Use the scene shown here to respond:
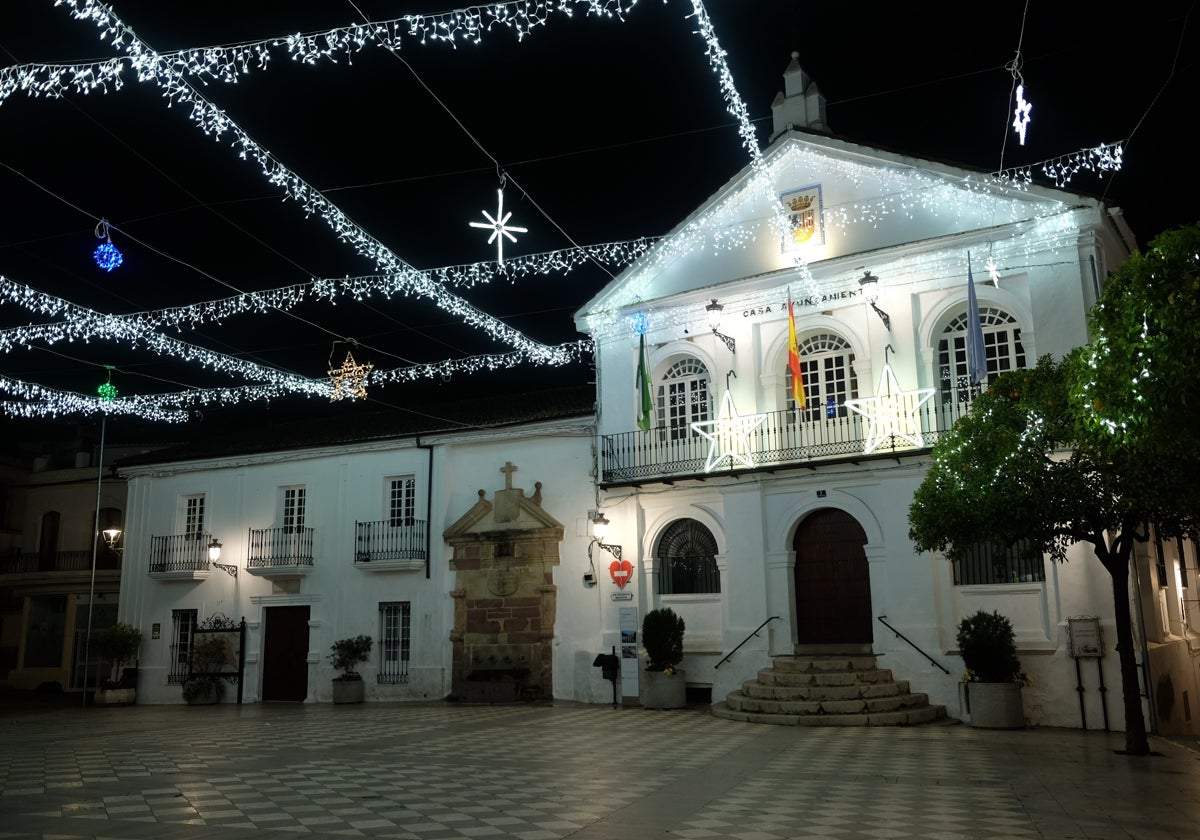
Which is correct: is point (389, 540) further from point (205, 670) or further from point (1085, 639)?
point (1085, 639)

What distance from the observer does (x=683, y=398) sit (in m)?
20.0

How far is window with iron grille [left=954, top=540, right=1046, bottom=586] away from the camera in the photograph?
15.7 m

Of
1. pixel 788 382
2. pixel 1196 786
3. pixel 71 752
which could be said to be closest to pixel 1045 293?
pixel 788 382

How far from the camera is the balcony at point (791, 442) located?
1673 cm

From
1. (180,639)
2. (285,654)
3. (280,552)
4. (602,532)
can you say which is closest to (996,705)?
(602,532)

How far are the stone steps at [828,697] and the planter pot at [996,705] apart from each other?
37.2 inches

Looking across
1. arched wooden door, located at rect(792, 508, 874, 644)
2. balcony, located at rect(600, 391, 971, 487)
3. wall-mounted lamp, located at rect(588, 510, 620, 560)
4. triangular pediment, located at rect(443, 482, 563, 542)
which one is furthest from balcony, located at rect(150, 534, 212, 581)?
arched wooden door, located at rect(792, 508, 874, 644)

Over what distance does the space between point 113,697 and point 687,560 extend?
14.1 metres

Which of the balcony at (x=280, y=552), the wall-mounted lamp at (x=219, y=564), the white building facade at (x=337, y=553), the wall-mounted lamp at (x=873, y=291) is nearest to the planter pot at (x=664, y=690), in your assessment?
the white building facade at (x=337, y=553)

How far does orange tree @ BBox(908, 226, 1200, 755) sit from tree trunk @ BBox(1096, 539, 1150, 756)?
0.01 m

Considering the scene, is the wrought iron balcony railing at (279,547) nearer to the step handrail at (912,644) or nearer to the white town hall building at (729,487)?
the white town hall building at (729,487)

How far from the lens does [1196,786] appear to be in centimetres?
957

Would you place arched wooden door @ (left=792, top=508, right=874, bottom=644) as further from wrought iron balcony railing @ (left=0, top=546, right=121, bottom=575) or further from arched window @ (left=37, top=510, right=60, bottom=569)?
arched window @ (left=37, top=510, right=60, bottom=569)

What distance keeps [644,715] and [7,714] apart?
1353 centimetres
